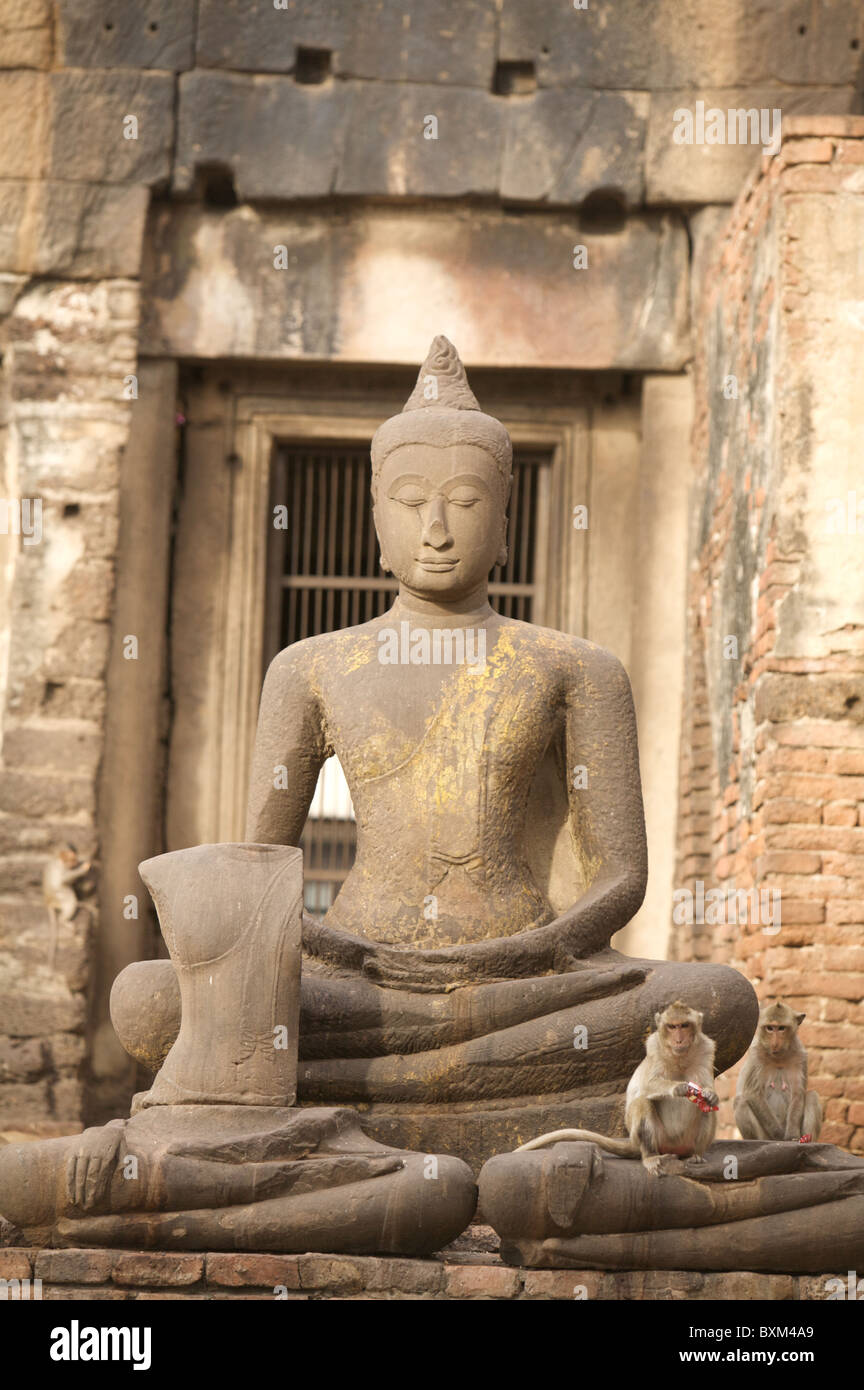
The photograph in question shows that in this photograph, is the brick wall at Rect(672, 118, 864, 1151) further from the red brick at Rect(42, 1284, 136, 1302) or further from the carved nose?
the red brick at Rect(42, 1284, 136, 1302)

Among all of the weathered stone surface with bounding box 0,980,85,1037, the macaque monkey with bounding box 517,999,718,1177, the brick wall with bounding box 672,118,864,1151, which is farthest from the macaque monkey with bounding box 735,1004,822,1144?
the weathered stone surface with bounding box 0,980,85,1037

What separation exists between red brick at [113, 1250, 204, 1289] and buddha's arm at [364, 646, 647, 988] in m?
1.15

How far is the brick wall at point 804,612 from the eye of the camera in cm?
816

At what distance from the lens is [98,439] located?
1006 cm

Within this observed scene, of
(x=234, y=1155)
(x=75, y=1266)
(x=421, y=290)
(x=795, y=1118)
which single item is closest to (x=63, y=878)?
(x=421, y=290)

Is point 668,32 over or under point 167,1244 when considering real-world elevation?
over

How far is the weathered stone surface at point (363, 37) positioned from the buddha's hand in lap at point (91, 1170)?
704 cm

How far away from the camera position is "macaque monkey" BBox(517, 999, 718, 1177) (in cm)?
464

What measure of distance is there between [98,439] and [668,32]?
343 cm

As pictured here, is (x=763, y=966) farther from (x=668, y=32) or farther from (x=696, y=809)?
(x=668, y=32)

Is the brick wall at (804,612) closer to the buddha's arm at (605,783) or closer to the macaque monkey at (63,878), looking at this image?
the buddha's arm at (605,783)

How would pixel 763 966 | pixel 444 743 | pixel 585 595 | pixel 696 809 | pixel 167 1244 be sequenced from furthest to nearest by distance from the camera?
pixel 585 595 → pixel 696 809 → pixel 763 966 → pixel 444 743 → pixel 167 1244

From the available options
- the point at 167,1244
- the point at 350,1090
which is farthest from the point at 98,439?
the point at 167,1244

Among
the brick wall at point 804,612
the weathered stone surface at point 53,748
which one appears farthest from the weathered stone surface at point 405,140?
the weathered stone surface at point 53,748
